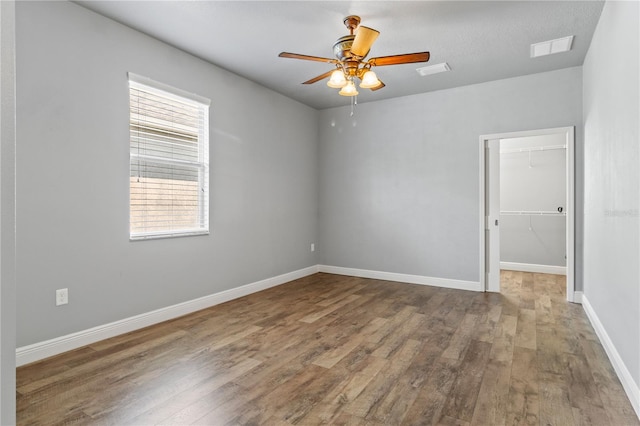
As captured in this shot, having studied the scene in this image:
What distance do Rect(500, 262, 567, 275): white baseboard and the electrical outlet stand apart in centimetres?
639

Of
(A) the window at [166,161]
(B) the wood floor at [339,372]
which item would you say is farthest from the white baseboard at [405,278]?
(A) the window at [166,161]

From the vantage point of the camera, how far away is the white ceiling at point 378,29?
288 centimetres

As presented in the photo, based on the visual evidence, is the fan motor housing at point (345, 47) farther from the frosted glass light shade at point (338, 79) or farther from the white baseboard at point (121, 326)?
the white baseboard at point (121, 326)

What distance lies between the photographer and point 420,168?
17.0 ft

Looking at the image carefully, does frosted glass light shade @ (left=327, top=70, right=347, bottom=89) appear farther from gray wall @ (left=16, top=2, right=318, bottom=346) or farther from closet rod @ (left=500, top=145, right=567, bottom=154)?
closet rod @ (left=500, top=145, right=567, bottom=154)

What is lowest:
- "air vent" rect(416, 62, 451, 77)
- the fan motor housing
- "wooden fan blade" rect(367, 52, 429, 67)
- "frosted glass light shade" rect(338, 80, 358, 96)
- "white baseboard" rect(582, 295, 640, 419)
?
"white baseboard" rect(582, 295, 640, 419)

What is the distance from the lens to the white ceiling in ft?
9.45

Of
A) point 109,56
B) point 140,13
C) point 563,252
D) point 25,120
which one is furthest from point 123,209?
point 563,252

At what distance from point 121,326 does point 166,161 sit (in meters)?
1.60

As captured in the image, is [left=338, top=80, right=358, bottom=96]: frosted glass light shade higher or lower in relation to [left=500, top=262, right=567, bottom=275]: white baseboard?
higher

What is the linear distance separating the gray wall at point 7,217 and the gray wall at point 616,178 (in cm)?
278

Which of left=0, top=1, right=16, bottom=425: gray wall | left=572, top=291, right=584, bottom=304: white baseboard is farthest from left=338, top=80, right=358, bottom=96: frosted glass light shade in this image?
left=572, top=291, right=584, bottom=304: white baseboard

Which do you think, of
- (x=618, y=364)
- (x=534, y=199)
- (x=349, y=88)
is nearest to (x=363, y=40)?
(x=349, y=88)

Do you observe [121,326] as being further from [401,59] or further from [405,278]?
[405,278]
